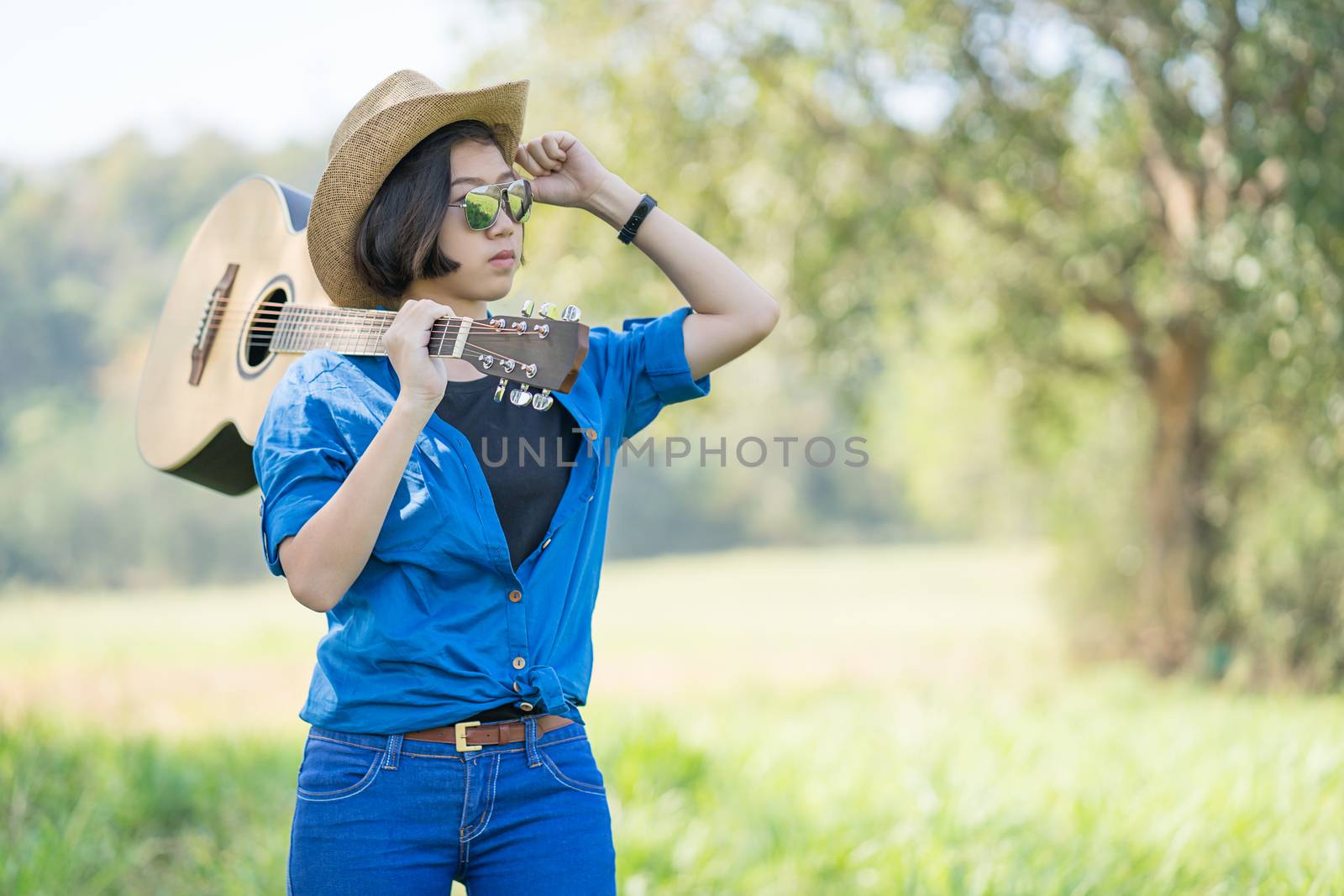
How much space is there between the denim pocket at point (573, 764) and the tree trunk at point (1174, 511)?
7499 millimetres

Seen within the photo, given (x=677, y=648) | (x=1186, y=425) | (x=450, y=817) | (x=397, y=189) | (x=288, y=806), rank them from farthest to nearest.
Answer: (x=677, y=648)
(x=1186, y=425)
(x=288, y=806)
(x=397, y=189)
(x=450, y=817)

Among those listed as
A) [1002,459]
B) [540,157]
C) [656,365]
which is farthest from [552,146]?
[1002,459]

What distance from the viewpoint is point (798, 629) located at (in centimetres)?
1731

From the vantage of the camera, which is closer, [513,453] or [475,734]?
[475,734]

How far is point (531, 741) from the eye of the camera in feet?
6.41

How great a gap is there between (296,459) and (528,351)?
400 mm

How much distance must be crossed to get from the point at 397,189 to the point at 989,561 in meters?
30.1

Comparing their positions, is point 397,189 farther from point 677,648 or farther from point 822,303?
point 677,648

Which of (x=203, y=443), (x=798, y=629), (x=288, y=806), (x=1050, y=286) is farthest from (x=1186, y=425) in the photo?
(x=798, y=629)

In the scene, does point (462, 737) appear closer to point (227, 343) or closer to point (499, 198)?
point (499, 198)

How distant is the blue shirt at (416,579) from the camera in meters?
1.89

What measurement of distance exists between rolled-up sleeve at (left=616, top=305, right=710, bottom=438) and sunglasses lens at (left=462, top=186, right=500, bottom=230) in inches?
15.0

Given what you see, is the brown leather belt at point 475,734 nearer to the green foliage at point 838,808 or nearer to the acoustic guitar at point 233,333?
the acoustic guitar at point 233,333

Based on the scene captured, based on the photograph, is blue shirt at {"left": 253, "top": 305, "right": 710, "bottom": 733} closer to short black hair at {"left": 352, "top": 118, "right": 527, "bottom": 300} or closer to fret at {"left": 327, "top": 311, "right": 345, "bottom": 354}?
fret at {"left": 327, "top": 311, "right": 345, "bottom": 354}
